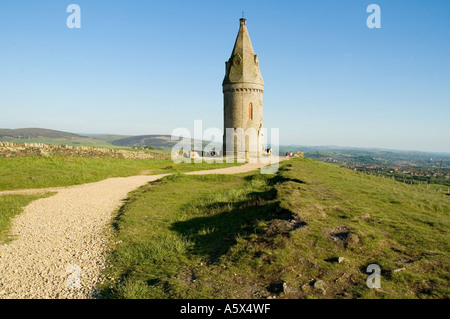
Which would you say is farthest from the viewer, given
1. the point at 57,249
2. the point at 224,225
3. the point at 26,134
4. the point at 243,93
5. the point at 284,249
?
the point at 26,134

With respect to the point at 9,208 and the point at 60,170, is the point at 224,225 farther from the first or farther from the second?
the point at 60,170

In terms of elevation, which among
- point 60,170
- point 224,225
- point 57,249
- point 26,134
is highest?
point 26,134

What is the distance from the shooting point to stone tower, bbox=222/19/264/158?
120 feet

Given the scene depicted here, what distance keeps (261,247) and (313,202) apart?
3750 mm

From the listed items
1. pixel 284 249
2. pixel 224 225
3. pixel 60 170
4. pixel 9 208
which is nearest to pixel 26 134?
pixel 60 170

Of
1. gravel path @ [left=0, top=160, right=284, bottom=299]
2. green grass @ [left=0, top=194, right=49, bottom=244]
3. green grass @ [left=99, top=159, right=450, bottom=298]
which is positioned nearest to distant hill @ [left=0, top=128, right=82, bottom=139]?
green grass @ [left=0, top=194, right=49, bottom=244]

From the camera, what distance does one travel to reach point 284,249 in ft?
21.1

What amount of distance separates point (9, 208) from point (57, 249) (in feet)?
19.3

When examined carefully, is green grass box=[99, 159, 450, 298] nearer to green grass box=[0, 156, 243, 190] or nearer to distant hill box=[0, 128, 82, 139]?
green grass box=[0, 156, 243, 190]

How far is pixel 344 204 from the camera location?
388 inches

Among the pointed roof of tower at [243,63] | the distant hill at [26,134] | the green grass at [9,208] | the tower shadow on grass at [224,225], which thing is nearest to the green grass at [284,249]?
the tower shadow on grass at [224,225]

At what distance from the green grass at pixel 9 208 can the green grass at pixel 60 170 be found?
3.61m
